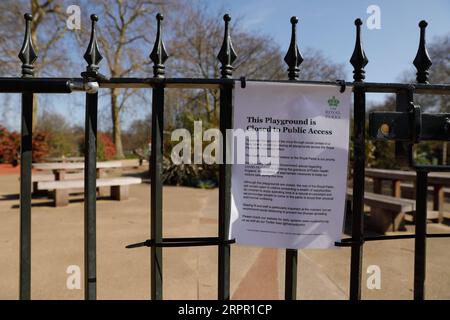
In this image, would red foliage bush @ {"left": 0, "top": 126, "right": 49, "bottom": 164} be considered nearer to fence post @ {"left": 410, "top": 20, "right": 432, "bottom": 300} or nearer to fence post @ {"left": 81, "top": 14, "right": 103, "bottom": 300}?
fence post @ {"left": 81, "top": 14, "right": 103, "bottom": 300}

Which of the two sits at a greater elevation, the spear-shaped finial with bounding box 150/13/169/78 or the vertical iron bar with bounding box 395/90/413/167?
the spear-shaped finial with bounding box 150/13/169/78

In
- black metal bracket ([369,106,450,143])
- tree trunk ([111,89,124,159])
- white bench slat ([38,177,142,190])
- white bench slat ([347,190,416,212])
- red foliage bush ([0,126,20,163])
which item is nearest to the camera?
black metal bracket ([369,106,450,143])

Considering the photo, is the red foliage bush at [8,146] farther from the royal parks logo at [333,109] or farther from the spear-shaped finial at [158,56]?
the royal parks logo at [333,109]

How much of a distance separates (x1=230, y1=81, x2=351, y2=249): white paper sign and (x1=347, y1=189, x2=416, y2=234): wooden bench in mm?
3644

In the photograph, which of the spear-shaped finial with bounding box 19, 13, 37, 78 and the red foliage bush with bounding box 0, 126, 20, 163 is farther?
the red foliage bush with bounding box 0, 126, 20, 163

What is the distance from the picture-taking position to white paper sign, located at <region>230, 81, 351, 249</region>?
144 cm

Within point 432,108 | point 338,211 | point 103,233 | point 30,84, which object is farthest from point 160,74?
point 432,108

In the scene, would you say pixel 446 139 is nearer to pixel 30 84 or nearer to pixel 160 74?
pixel 160 74

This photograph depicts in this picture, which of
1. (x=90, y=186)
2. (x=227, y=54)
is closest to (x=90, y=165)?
(x=90, y=186)

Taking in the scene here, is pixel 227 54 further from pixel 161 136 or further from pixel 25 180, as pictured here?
pixel 25 180

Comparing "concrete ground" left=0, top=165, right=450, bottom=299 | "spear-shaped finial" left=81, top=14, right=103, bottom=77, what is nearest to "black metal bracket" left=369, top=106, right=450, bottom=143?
"spear-shaped finial" left=81, top=14, right=103, bottom=77

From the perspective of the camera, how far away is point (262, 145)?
145 centimetres

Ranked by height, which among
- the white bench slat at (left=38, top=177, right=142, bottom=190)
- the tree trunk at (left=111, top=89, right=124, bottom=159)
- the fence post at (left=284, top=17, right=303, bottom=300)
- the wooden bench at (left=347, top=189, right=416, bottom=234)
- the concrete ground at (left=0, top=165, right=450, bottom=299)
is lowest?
the concrete ground at (left=0, top=165, right=450, bottom=299)
